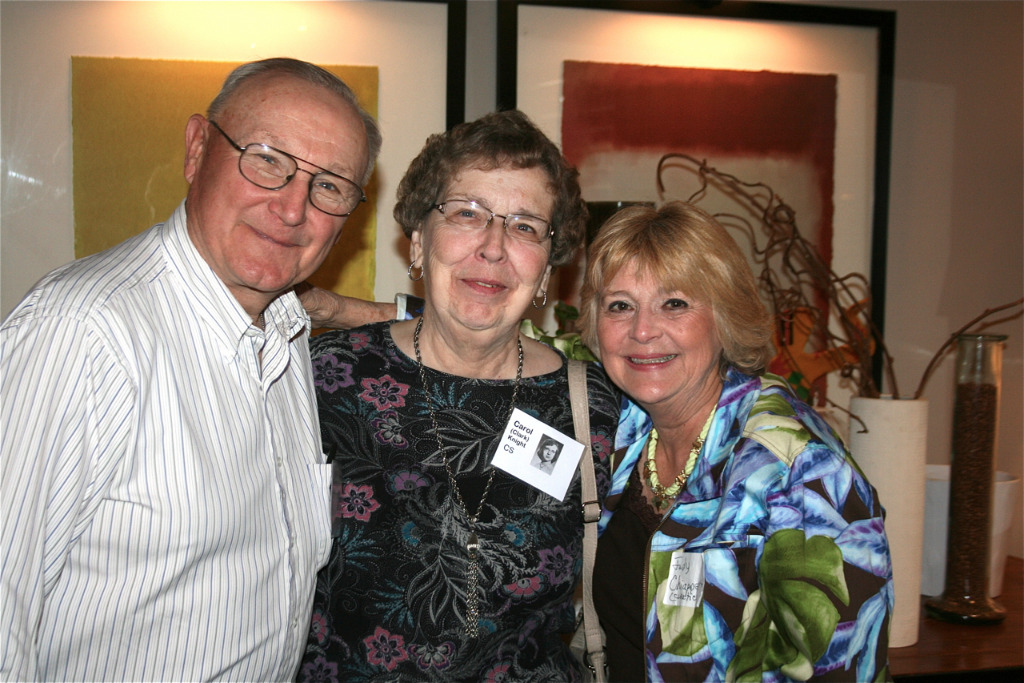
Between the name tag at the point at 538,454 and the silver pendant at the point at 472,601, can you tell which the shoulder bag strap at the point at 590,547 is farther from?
the silver pendant at the point at 472,601

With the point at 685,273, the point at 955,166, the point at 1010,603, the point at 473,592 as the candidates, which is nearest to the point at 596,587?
the point at 473,592

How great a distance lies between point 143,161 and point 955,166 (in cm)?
307

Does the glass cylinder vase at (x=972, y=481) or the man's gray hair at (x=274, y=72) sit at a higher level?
the man's gray hair at (x=274, y=72)

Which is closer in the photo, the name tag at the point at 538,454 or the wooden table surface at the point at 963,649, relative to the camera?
the name tag at the point at 538,454

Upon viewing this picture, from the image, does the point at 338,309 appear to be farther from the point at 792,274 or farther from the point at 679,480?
the point at 792,274

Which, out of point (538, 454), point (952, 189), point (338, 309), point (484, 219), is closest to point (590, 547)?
point (538, 454)

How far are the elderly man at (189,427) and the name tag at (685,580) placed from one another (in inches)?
30.8

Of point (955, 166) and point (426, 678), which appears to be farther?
point (955, 166)

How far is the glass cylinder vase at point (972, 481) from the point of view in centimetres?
241

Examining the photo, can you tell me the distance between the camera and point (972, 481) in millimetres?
2445

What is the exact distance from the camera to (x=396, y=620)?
167 cm

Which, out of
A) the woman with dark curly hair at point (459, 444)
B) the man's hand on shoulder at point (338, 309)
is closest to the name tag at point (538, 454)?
the woman with dark curly hair at point (459, 444)

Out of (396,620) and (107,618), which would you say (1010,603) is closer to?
(396,620)

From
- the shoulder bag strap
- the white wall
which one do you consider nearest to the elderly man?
the shoulder bag strap
